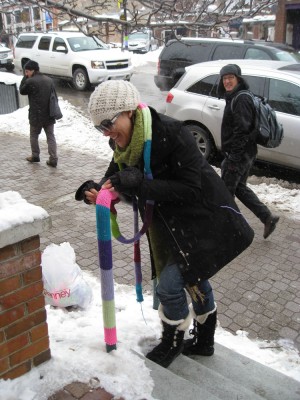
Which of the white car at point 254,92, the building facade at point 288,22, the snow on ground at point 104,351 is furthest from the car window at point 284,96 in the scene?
the building facade at point 288,22

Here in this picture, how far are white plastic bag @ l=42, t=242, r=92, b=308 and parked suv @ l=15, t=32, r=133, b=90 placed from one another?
1238cm

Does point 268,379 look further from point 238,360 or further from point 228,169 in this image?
point 228,169

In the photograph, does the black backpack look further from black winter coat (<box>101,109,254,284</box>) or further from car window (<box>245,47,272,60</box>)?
car window (<box>245,47,272,60</box>)

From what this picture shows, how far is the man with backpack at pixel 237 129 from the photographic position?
4.44 meters

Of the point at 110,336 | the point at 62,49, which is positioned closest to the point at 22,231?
the point at 110,336

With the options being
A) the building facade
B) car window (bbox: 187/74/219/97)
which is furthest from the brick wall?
the building facade

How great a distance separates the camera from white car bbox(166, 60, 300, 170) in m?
6.21

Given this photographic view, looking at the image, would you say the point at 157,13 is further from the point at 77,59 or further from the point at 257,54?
the point at 77,59

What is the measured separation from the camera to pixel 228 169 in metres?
4.66

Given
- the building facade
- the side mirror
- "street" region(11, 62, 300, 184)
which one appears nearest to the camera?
"street" region(11, 62, 300, 184)

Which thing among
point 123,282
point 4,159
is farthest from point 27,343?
point 4,159

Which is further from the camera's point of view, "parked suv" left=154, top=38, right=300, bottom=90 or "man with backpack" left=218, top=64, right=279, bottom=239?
"parked suv" left=154, top=38, right=300, bottom=90

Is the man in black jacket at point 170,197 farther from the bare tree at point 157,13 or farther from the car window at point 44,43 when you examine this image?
the car window at point 44,43

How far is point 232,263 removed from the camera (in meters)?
4.51
